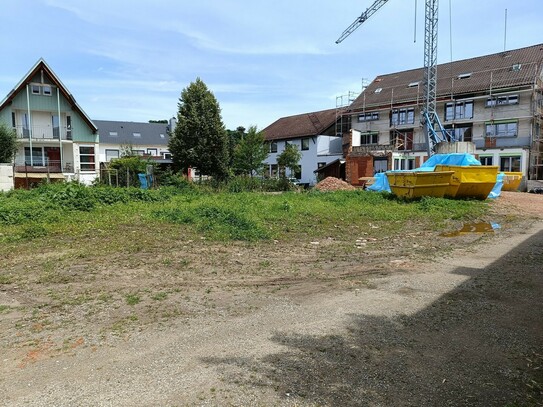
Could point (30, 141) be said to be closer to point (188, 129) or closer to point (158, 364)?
point (188, 129)

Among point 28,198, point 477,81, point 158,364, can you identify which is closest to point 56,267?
point 158,364

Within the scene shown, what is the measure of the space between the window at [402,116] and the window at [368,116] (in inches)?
78.5

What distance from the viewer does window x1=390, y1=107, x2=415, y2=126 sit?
44531 millimetres

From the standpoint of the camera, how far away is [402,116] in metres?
45.3

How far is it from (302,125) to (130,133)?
25.8 m

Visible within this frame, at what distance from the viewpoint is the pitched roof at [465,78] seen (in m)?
38.3

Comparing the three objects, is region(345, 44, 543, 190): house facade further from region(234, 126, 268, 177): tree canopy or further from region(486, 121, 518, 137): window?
region(234, 126, 268, 177): tree canopy

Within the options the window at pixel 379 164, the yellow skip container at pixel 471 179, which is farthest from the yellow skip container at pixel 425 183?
the window at pixel 379 164

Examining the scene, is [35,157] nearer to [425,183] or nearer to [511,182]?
[425,183]

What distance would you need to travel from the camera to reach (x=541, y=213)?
16.3 metres

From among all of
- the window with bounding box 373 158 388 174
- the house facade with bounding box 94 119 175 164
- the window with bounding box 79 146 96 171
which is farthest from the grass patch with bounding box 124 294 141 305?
the house facade with bounding box 94 119 175 164

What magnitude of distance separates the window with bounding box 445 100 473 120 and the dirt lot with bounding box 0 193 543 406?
122ft

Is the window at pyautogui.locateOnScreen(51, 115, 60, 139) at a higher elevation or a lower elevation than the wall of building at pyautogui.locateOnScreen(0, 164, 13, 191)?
higher

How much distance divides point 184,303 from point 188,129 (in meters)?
28.2
